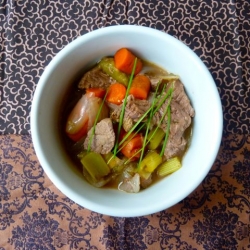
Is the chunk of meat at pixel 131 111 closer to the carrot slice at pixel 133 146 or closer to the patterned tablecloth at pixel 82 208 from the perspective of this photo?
the carrot slice at pixel 133 146

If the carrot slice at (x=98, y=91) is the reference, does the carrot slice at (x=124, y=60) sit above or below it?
above

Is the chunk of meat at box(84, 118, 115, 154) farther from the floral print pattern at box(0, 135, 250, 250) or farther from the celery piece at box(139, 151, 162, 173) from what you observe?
the floral print pattern at box(0, 135, 250, 250)

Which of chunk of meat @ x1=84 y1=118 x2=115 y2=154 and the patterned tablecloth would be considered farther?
the patterned tablecloth

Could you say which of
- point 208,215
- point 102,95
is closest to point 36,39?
point 102,95

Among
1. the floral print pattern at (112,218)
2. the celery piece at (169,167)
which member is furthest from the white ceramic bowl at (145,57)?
the floral print pattern at (112,218)

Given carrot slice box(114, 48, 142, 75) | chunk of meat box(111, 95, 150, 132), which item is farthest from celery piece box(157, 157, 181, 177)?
carrot slice box(114, 48, 142, 75)
